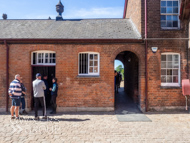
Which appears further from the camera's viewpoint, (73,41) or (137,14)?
(137,14)

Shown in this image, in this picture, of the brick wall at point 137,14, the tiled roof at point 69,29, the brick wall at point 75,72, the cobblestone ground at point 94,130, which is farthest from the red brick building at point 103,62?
the cobblestone ground at point 94,130

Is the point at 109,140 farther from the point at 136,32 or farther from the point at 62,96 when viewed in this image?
the point at 136,32

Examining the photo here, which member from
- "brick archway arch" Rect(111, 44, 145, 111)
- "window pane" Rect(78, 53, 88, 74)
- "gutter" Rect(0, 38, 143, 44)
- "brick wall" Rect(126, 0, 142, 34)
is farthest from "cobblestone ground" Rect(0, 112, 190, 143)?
"brick wall" Rect(126, 0, 142, 34)

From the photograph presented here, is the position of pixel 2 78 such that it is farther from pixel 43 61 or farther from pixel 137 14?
pixel 137 14

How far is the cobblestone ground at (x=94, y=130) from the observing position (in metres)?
4.86

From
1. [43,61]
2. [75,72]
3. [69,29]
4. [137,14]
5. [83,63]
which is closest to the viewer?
[75,72]

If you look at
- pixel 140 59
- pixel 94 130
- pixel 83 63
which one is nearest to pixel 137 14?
pixel 140 59

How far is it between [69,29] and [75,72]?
2.93 metres

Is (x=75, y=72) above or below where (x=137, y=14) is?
below

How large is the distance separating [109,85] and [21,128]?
14.7 ft

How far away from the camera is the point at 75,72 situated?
8281 millimetres

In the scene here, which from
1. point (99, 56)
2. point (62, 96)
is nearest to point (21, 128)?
point (62, 96)

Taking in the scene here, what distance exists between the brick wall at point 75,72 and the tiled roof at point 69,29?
568mm

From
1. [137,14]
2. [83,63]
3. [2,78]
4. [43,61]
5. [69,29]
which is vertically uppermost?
[137,14]
